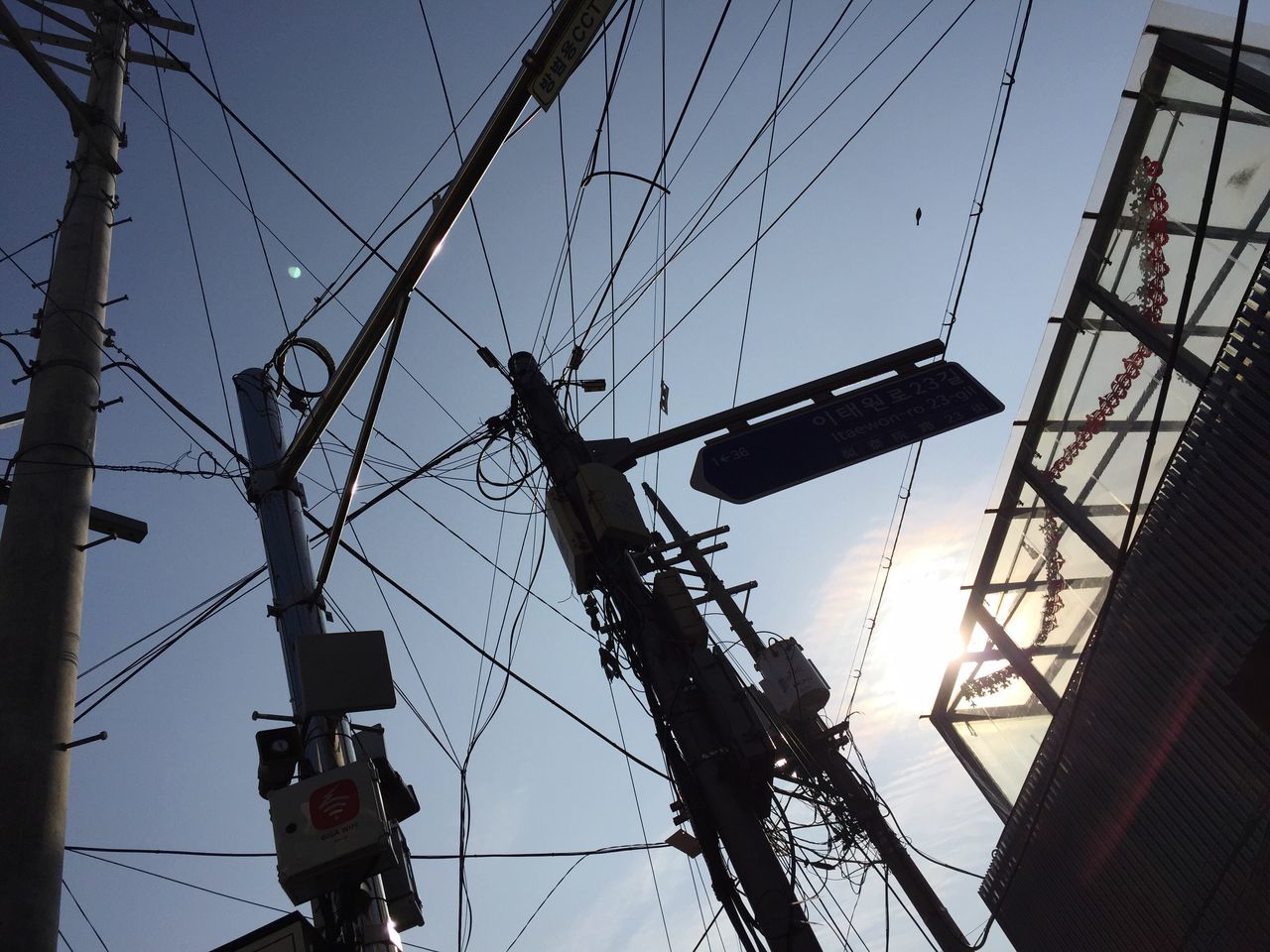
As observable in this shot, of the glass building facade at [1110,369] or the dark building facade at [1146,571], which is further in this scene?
the glass building facade at [1110,369]

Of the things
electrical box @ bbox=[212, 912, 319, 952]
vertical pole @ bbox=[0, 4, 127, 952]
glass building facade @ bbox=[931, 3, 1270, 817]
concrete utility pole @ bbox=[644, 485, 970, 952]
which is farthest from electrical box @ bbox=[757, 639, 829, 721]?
vertical pole @ bbox=[0, 4, 127, 952]

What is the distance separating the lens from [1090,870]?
25.5ft

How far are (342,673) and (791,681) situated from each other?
755 centimetres

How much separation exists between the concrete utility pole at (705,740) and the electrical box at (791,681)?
5.30 m

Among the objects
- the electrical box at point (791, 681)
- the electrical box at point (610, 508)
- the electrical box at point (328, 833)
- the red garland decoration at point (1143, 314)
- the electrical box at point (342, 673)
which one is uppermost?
the red garland decoration at point (1143, 314)

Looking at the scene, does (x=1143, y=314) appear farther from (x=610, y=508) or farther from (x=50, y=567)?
(x=50, y=567)

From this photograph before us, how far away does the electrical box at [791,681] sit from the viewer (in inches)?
436

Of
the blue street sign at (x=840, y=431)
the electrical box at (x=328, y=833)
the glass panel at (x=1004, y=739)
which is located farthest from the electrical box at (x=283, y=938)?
the glass panel at (x=1004, y=739)

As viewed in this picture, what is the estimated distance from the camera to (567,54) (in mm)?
4277

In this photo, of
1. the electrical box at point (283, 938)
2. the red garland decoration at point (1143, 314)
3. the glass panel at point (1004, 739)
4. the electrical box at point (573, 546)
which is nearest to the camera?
the electrical box at point (283, 938)

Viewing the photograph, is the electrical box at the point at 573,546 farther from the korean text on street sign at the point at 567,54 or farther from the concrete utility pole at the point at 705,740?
the korean text on street sign at the point at 567,54

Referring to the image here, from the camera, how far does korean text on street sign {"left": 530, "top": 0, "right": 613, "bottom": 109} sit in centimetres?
421

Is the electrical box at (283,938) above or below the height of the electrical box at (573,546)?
below

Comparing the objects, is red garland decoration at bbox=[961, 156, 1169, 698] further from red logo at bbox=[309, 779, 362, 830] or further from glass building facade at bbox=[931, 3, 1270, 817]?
red logo at bbox=[309, 779, 362, 830]
